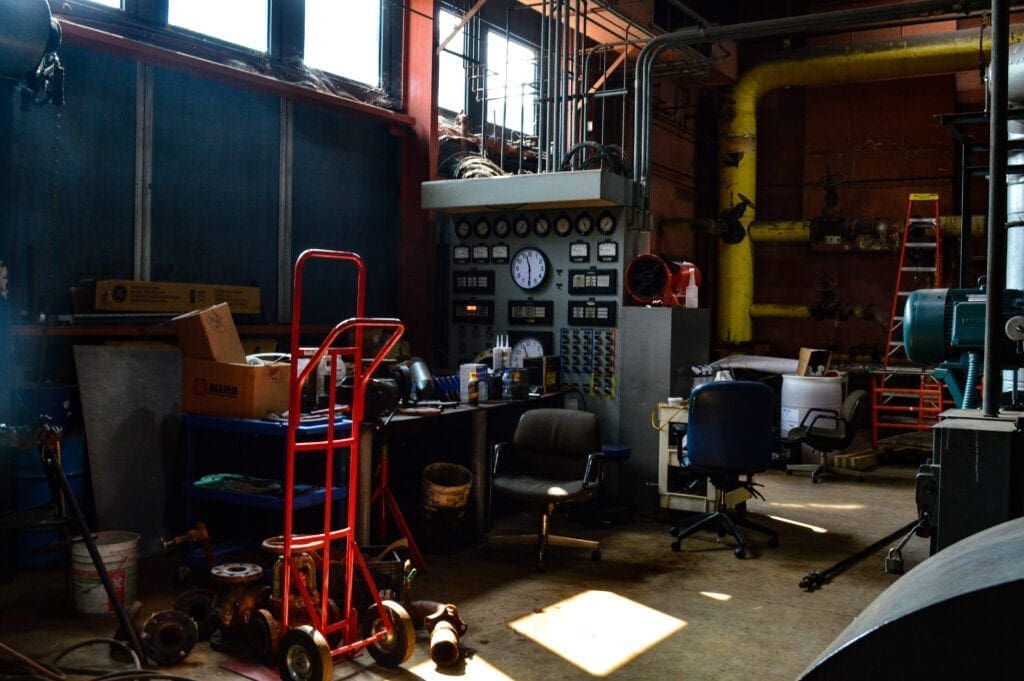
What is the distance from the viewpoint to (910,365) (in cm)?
947

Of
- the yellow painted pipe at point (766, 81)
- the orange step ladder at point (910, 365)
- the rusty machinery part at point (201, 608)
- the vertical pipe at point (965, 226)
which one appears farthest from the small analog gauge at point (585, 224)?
the yellow painted pipe at point (766, 81)

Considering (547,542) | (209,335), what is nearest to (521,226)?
(547,542)

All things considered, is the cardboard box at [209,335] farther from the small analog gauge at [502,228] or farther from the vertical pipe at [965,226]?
the vertical pipe at [965,226]

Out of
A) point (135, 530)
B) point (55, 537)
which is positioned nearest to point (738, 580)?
point (135, 530)

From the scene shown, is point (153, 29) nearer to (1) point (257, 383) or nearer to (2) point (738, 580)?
(1) point (257, 383)

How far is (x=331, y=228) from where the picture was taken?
618 cm

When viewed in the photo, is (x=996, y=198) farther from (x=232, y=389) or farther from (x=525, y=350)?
(x=525, y=350)

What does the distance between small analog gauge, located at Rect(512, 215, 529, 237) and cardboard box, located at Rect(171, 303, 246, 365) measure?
2532mm

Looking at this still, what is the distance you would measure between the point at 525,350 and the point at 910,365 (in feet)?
16.9

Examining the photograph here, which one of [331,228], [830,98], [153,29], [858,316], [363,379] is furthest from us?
[830,98]

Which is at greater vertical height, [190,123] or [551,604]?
[190,123]

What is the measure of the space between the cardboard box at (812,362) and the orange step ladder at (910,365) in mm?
789

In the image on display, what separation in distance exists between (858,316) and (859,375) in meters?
0.74

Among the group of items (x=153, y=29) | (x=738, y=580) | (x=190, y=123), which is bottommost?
(x=738, y=580)
